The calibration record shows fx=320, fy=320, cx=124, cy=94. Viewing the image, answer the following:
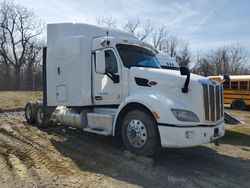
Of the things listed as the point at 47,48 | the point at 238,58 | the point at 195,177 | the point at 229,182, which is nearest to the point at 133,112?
the point at 195,177

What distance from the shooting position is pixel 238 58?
75.7 meters

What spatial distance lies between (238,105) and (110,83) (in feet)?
52.8

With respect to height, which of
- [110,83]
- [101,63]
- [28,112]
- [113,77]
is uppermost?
[101,63]

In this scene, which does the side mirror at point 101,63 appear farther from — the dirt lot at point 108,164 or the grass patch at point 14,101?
the grass patch at point 14,101

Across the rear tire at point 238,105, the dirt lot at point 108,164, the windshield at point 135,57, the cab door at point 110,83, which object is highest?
the windshield at point 135,57

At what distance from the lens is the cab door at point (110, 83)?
798cm

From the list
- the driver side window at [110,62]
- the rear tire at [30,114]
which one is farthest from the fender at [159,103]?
the rear tire at [30,114]

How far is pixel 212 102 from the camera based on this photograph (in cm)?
696

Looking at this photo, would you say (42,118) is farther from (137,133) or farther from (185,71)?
(185,71)

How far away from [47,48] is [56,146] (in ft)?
11.6

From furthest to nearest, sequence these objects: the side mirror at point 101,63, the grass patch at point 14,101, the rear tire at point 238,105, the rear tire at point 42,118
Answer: the rear tire at point 238,105 < the grass patch at point 14,101 < the rear tire at point 42,118 < the side mirror at point 101,63

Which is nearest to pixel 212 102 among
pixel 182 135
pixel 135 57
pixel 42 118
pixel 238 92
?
pixel 182 135

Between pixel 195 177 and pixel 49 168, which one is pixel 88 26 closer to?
pixel 49 168

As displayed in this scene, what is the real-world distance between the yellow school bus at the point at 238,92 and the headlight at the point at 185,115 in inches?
602
